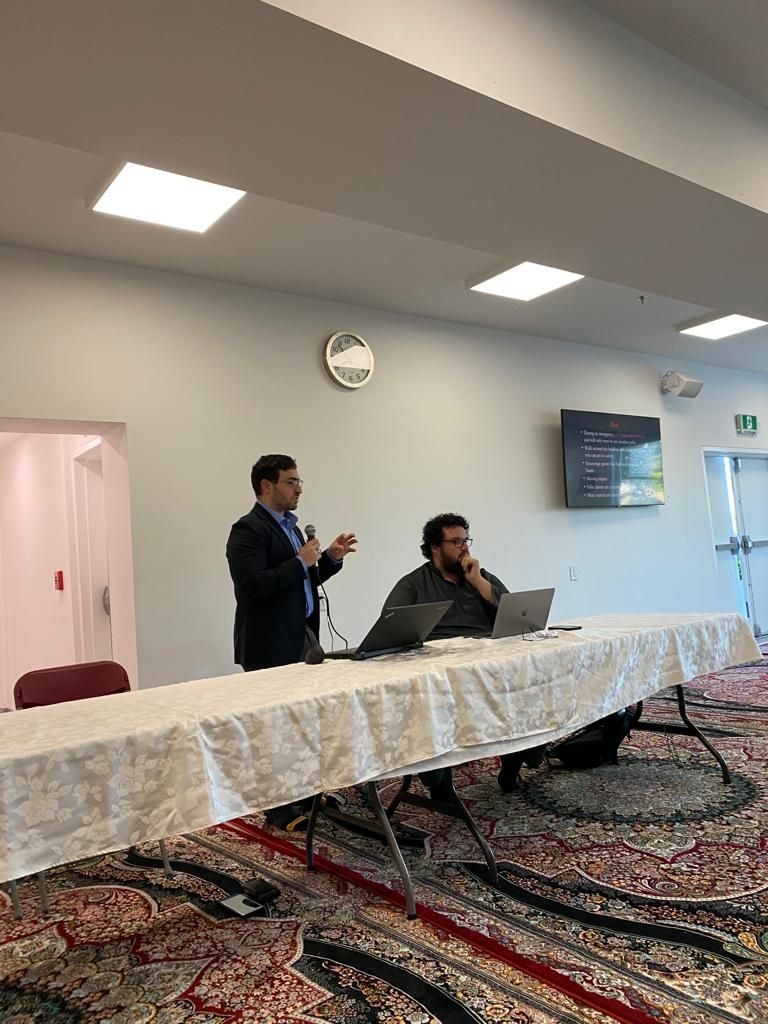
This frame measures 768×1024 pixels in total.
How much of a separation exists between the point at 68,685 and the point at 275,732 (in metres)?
1.26

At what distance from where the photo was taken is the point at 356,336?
4852mm

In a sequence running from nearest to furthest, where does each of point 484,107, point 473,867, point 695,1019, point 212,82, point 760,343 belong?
1. point 695,1019
2. point 212,82
3. point 484,107
4. point 473,867
5. point 760,343

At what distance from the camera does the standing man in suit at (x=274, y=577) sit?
2.96m

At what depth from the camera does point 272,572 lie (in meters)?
2.95

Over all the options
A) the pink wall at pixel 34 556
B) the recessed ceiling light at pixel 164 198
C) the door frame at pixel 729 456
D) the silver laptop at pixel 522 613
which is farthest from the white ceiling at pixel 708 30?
the door frame at pixel 729 456

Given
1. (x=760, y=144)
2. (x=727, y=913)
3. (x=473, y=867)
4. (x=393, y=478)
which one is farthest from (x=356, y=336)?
(x=727, y=913)

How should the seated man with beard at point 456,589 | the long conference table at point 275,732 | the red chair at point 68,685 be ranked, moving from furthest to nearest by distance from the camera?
the seated man with beard at point 456,589, the red chair at point 68,685, the long conference table at point 275,732

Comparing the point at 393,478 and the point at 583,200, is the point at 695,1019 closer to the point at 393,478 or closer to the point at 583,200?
the point at 583,200

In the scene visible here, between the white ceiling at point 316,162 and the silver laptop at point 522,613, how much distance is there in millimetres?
1435

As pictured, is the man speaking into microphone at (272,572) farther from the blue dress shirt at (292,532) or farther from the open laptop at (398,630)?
the open laptop at (398,630)

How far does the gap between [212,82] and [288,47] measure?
9.5 inches

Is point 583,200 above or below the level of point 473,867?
above

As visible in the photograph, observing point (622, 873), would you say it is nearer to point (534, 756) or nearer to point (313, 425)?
point (534, 756)

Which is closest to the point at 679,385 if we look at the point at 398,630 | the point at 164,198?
the point at 164,198
